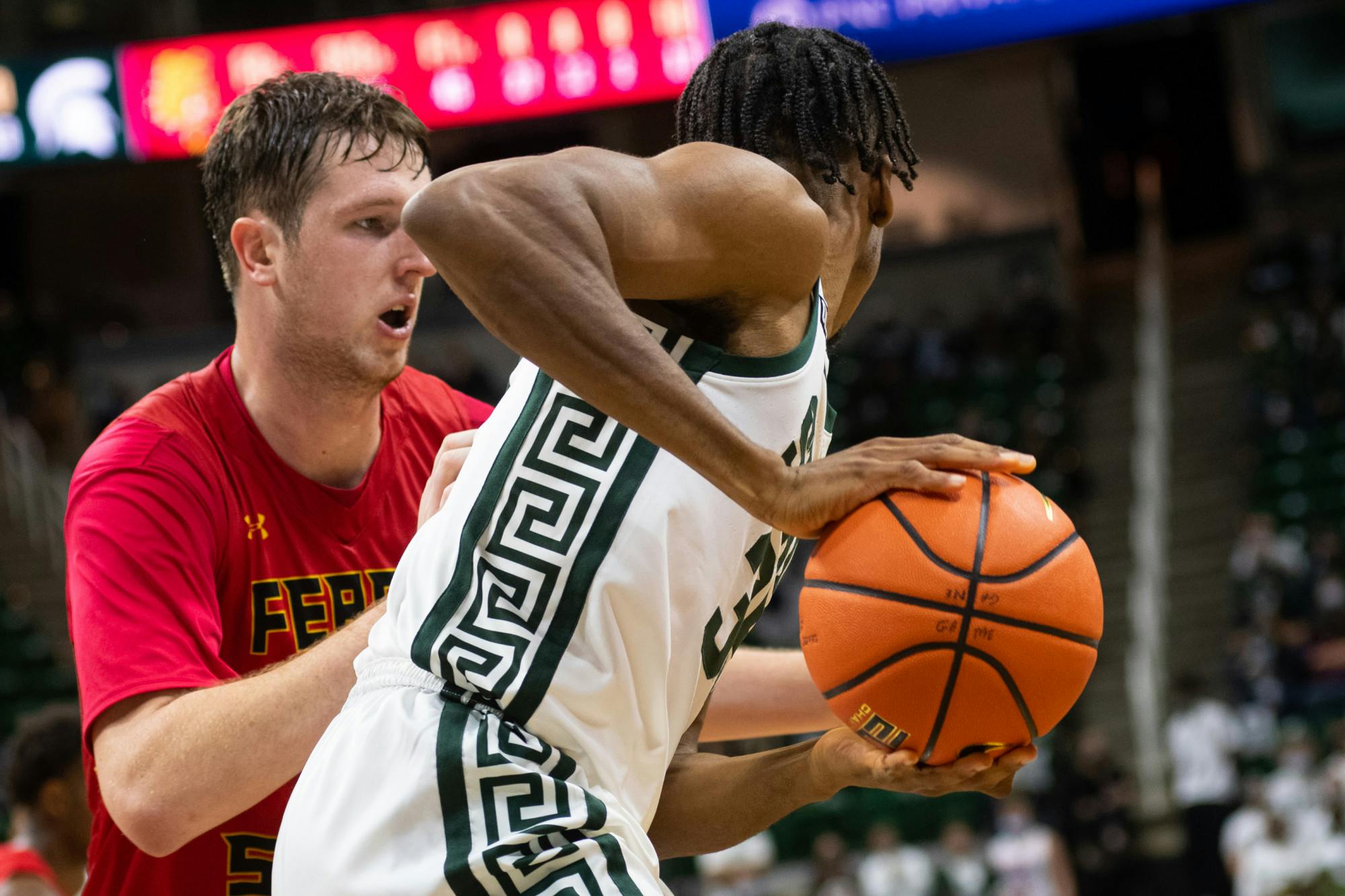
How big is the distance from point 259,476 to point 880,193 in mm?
1344

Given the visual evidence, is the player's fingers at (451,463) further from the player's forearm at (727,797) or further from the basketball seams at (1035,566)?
the basketball seams at (1035,566)

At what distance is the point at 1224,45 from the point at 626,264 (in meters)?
19.9

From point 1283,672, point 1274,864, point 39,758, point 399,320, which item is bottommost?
point 1274,864

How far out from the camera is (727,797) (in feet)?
8.15

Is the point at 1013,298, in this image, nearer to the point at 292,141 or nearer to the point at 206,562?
the point at 292,141

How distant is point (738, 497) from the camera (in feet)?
6.10

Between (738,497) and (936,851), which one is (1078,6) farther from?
(738,497)

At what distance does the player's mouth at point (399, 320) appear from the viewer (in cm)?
284

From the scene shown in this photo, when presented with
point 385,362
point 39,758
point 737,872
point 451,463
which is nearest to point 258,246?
point 385,362

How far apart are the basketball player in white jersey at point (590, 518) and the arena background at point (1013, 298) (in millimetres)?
8999

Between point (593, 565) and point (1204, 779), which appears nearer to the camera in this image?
point (593, 565)

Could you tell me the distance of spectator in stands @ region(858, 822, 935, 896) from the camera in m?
10.7

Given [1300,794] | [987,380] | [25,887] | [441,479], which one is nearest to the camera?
[441,479]

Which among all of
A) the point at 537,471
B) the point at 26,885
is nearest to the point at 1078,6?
the point at 26,885
